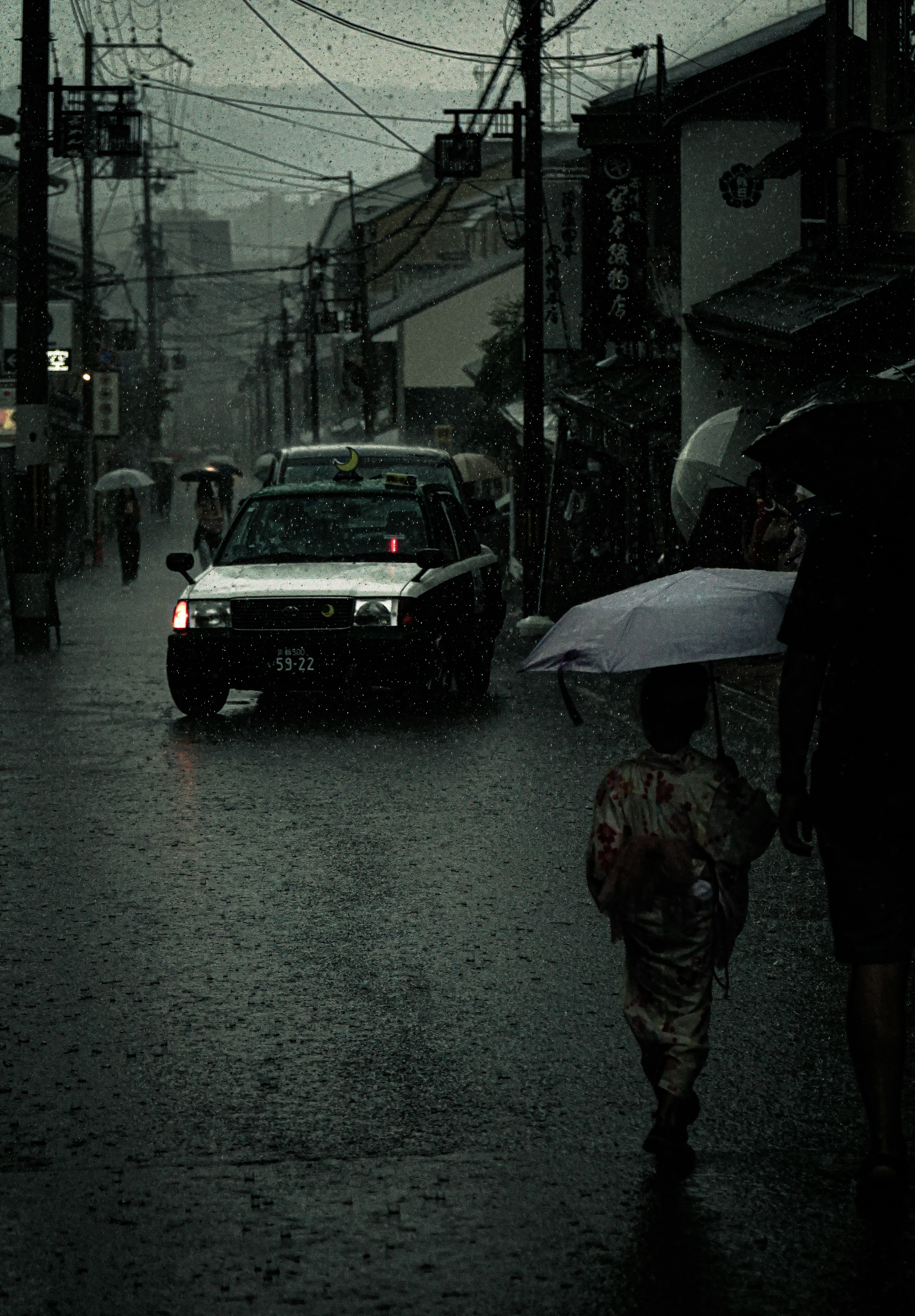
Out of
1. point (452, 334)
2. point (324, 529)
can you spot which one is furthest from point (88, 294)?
point (324, 529)


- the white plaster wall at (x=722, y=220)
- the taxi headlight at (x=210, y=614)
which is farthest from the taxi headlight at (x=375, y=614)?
the white plaster wall at (x=722, y=220)

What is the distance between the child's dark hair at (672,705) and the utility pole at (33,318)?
1841cm

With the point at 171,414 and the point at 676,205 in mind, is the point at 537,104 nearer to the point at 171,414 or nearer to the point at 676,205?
the point at 676,205

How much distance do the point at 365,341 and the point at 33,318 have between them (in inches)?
1597

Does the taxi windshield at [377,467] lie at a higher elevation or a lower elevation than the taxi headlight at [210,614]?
higher

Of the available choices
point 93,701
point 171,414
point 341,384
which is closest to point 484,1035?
point 93,701

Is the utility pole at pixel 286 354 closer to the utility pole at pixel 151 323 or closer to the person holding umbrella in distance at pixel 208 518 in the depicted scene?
the utility pole at pixel 151 323

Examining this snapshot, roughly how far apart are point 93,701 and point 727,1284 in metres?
12.7

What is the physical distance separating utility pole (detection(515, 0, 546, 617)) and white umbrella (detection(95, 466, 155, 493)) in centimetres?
1298

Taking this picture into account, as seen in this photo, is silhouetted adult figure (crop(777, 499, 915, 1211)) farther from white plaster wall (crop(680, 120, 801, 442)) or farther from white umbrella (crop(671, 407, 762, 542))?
white plaster wall (crop(680, 120, 801, 442))

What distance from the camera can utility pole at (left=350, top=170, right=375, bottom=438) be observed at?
6062cm

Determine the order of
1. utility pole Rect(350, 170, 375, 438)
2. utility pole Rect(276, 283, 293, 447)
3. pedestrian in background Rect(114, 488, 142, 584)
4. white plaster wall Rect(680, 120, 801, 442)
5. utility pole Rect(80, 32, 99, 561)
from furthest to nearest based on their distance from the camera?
utility pole Rect(276, 283, 293, 447)
utility pole Rect(350, 170, 375, 438)
utility pole Rect(80, 32, 99, 561)
pedestrian in background Rect(114, 488, 142, 584)
white plaster wall Rect(680, 120, 801, 442)

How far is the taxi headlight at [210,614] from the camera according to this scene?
1427cm

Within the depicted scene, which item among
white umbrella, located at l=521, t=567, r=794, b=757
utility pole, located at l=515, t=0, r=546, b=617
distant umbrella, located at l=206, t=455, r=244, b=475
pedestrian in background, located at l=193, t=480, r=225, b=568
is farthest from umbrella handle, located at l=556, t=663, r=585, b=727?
distant umbrella, located at l=206, t=455, r=244, b=475
